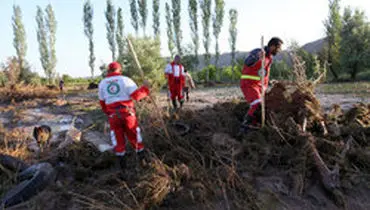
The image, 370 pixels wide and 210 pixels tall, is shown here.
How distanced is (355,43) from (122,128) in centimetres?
2574

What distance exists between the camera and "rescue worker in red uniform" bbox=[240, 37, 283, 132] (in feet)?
15.7

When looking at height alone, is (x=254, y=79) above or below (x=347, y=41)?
below

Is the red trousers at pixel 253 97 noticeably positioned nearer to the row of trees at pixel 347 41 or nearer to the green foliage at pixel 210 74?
the row of trees at pixel 347 41

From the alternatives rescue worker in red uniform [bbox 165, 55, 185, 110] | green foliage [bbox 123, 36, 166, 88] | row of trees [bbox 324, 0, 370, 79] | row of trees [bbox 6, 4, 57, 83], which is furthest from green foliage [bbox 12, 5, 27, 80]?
row of trees [bbox 324, 0, 370, 79]

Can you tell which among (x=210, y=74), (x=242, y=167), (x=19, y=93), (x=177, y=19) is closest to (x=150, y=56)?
(x=19, y=93)

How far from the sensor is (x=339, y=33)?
25438 mm

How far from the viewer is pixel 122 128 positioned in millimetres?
4219

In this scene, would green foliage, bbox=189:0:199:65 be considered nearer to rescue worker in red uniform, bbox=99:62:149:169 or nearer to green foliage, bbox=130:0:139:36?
green foliage, bbox=130:0:139:36

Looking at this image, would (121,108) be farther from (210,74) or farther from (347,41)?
(210,74)

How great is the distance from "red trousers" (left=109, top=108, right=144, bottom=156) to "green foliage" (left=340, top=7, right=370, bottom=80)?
82.0 ft

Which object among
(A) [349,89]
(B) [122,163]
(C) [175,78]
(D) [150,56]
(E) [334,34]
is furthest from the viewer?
(E) [334,34]

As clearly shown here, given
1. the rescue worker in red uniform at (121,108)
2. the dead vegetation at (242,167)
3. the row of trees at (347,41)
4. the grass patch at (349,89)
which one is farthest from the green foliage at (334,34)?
the rescue worker in red uniform at (121,108)

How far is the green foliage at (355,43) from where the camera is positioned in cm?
2316

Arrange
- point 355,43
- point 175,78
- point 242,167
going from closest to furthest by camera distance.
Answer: point 242,167, point 175,78, point 355,43
